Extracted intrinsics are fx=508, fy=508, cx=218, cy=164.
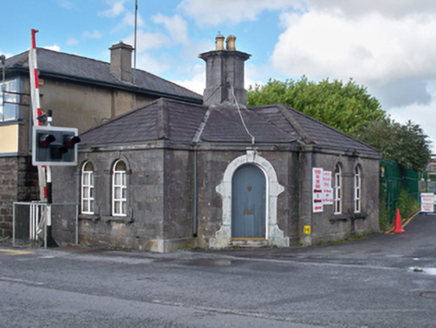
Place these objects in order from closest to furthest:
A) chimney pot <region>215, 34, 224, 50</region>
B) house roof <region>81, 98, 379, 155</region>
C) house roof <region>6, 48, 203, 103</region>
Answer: house roof <region>81, 98, 379, 155</region> < chimney pot <region>215, 34, 224, 50</region> < house roof <region>6, 48, 203, 103</region>

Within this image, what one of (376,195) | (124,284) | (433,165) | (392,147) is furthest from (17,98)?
(433,165)

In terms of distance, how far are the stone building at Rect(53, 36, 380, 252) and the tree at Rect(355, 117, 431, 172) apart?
31.9ft

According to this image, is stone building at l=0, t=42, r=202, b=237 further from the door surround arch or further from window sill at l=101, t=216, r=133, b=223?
the door surround arch

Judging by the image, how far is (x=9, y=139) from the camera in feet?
62.7

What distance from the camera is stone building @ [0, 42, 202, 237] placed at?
18.9 m

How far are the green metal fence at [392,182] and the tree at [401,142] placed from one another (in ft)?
2.01

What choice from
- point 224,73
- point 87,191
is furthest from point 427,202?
point 87,191

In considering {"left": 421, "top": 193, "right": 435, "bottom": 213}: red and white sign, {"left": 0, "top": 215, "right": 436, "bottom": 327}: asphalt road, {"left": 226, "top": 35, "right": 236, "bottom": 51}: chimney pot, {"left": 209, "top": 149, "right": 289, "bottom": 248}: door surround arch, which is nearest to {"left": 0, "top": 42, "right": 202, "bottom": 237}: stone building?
{"left": 0, "top": 215, "right": 436, "bottom": 327}: asphalt road

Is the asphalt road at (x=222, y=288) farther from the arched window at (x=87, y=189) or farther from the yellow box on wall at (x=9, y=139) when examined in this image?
the yellow box on wall at (x=9, y=139)

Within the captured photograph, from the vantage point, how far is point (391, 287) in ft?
29.0

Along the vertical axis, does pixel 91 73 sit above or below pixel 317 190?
above

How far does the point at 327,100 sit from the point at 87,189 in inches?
944

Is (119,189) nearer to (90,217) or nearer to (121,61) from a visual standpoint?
(90,217)

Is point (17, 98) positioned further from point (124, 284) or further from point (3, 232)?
point (124, 284)
